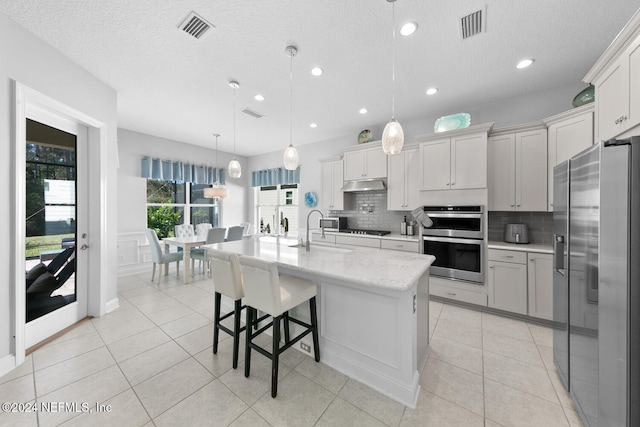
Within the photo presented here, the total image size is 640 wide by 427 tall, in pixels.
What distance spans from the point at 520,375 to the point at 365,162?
3360mm

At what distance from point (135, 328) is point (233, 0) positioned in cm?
331

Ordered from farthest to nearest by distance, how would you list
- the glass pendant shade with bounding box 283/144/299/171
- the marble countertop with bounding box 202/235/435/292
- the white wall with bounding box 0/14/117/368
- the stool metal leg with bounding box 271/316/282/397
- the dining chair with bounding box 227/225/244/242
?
1. the dining chair with bounding box 227/225/244/242
2. the glass pendant shade with bounding box 283/144/299/171
3. the white wall with bounding box 0/14/117/368
4. the stool metal leg with bounding box 271/316/282/397
5. the marble countertop with bounding box 202/235/435/292

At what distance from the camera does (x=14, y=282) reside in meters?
1.90

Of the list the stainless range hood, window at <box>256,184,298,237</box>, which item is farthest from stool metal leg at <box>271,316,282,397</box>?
window at <box>256,184,298,237</box>

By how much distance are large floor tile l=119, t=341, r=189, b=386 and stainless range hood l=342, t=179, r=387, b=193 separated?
3.36 metres

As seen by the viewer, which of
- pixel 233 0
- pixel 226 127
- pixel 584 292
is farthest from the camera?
pixel 226 127

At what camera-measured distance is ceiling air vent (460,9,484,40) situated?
1.82 metres

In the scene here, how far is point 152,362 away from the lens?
78.7 inches

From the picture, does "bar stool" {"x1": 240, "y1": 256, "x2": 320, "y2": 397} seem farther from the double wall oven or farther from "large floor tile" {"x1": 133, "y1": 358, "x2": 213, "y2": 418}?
the double wall oven

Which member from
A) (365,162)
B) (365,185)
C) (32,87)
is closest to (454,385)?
(365,185)

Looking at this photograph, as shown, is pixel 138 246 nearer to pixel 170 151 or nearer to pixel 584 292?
pixel 170 151

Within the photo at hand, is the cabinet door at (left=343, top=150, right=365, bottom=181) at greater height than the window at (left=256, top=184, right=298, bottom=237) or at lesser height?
greater

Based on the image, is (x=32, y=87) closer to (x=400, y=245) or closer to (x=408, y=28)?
(x=408, y=28)

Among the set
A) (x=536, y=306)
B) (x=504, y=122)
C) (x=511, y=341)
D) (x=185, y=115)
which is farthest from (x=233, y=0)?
(x=536, y=306)
